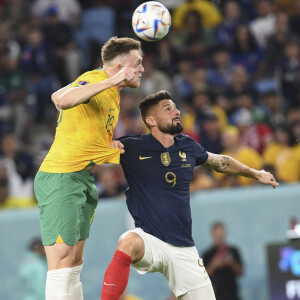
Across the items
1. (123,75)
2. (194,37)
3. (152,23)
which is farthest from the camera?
(194,37)

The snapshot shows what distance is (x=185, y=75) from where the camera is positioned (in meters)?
14.2

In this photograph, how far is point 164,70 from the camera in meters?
14.2

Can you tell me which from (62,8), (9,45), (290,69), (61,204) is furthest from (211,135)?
(61,204)

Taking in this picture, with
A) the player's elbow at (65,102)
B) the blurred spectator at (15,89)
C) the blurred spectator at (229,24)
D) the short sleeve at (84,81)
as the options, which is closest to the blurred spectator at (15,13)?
the blurred spectator at (15,89)

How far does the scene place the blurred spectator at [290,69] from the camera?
13281 mm

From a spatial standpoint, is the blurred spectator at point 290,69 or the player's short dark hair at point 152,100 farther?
the blurred spectator at point 290,69

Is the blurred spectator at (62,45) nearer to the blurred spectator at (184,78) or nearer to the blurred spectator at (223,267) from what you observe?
the blurred spectator at (184,78)

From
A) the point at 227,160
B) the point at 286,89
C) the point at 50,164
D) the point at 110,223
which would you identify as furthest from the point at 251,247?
the point at 50,164

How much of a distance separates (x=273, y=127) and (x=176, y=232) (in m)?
5.95

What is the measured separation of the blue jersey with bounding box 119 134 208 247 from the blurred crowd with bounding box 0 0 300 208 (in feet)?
13.8

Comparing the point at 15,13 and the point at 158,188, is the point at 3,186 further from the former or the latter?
the point at 158,188

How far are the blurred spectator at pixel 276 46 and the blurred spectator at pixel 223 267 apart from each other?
3857 millimetres

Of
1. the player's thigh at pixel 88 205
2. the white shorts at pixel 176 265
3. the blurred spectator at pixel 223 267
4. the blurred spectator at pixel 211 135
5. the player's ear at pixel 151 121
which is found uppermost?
the player's ear at pixel 151 121

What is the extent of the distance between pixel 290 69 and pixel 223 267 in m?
4.04
